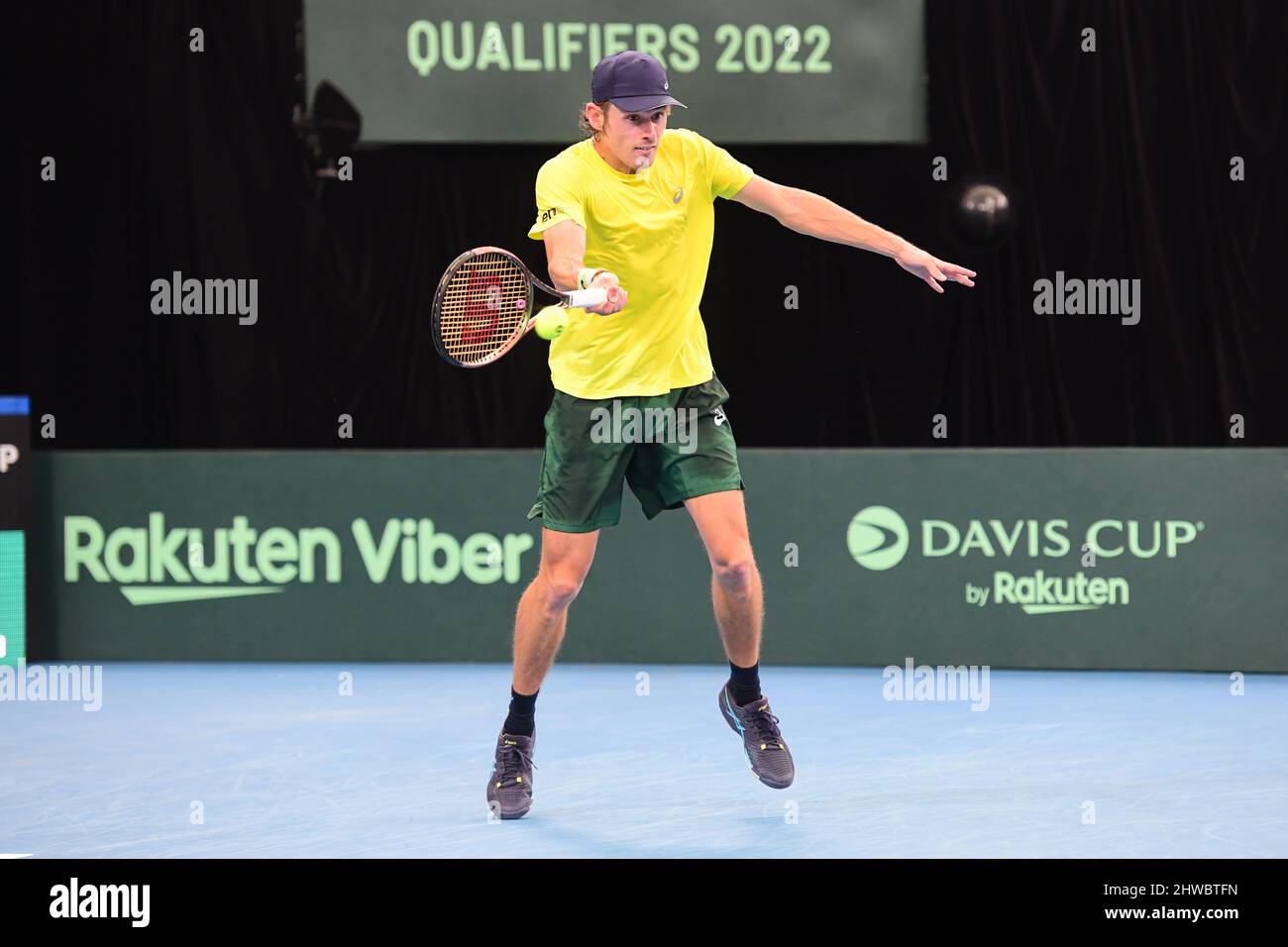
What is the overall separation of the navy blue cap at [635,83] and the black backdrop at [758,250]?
3.89 m

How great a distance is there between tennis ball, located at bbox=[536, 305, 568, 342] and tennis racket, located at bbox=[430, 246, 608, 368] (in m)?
0.22

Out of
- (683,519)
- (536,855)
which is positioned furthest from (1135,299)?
(536,855)

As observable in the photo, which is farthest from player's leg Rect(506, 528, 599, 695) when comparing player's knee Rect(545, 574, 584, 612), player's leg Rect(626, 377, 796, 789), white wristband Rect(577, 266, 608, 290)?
white wristband Rect(577, 266, 608, 290)

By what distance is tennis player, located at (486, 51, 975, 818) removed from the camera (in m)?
4.29

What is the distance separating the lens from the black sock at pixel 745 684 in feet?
14.9

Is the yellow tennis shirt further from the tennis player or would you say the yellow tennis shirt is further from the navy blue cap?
the navy blue cap

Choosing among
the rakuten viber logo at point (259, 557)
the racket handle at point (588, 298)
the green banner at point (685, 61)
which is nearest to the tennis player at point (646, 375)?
the racket handle at point (588, 298)

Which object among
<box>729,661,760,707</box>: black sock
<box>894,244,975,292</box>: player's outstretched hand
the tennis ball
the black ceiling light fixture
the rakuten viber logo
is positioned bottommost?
<box>729,661,760,707</box>: black sock

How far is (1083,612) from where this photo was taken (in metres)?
6.89

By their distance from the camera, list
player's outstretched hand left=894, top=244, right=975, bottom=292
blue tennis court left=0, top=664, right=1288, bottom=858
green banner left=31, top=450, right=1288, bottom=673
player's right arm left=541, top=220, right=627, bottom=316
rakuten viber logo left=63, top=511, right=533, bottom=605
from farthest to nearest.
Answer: rakuten viber logo left=63, top=511, right=533, bottom=605 < green banner left=31, top=450, right=1288, bottom=673 < player's outstretched hand left=894, top=244, right=975, bottom=292 < blue tennis court left=0, top=664, right=1288, bottom=858 < player's right arm left=541, top=220, right=627, bottom=316

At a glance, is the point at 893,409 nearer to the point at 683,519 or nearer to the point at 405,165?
the point at 683,519

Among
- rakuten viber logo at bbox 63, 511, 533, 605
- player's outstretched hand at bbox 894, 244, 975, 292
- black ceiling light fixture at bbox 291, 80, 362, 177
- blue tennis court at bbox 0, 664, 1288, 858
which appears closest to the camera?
blue tennis court at bbox 0, 664, 1288, 858

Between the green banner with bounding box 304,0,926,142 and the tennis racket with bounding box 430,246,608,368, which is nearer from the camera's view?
the tennis racket with bounding box 430,246,608,368

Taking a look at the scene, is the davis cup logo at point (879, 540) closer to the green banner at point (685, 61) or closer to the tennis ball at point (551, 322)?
the green banner at point (685, 61)
